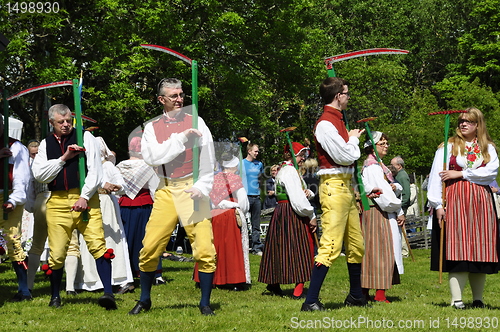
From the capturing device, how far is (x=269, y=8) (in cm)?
2184

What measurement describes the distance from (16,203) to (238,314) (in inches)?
105

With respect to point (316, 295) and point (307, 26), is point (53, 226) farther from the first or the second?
point (307, 26)

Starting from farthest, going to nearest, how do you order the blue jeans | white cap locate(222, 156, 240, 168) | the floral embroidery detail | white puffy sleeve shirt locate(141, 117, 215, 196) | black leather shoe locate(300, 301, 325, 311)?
the blue jeans → white cap locate(222, 156, 240, 168) → the floral embroidery detail → black leather shoe locate(300, 301, 325, 311) → white puffy sleeve shirt locate(141, 117, 215, 196)

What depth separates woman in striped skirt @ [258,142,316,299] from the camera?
7.89 metres

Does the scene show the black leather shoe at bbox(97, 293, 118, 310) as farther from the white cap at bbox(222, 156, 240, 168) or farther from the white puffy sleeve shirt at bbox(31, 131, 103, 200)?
the white cap at bbox(222, 156, 240, 168)

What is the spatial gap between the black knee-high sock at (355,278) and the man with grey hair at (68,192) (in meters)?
2.22

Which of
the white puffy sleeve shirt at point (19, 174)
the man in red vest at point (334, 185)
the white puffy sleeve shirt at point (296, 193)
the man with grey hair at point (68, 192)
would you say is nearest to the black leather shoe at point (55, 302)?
the man with grey hair at point (68, 192)

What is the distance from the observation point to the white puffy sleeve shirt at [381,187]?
24.6 feet

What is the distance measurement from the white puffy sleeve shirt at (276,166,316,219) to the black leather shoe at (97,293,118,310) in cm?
235

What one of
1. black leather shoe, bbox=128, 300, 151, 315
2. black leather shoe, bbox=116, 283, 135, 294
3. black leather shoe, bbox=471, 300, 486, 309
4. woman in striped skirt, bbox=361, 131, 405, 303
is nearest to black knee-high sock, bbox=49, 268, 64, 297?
black leather shoe, bbox=128, 300, 151, 315

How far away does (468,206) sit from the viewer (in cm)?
665

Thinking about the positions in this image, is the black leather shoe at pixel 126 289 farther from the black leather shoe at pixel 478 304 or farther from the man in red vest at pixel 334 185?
the black leather shoe at pixel 478 304

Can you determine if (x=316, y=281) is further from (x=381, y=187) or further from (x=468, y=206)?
(x=381, y=187)

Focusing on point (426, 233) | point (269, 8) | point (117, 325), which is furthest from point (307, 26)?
point (117, 325)
